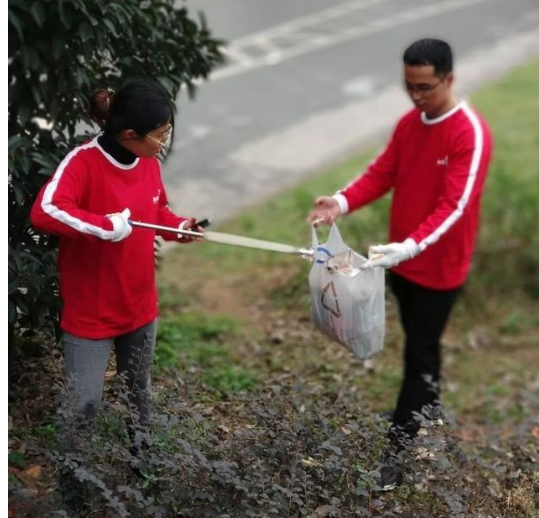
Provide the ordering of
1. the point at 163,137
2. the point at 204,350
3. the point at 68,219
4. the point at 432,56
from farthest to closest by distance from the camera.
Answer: the point at 204,350
the point at 432,56
the point at 163,137
the point at 68,219

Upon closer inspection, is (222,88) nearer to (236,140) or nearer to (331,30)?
(236,140)

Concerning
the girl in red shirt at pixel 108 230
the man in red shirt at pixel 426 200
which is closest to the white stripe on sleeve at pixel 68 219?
the girl in red shirt at pixel 108 230

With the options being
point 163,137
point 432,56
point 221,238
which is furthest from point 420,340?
point 163,137

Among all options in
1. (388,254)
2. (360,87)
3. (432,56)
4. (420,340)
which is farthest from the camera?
(360,87)

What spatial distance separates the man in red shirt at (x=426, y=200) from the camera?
4051mm

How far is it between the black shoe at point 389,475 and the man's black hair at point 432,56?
170 centimetres

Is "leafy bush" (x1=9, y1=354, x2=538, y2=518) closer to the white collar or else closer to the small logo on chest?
the small logo on chest

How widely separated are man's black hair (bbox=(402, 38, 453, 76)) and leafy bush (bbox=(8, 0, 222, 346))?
1.03 m

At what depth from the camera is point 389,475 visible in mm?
3316

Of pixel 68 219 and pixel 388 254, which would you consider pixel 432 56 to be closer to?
pixel 388 254

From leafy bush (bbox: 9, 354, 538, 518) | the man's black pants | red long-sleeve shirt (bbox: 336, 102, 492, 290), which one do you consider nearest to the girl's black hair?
leafy bush (bbox: 9, 354, 538, 518)

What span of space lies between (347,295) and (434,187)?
35.7 inches

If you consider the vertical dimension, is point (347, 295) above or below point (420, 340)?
above

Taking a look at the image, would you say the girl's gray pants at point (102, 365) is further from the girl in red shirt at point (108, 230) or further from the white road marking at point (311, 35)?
the white road marking at point (311, 35)
